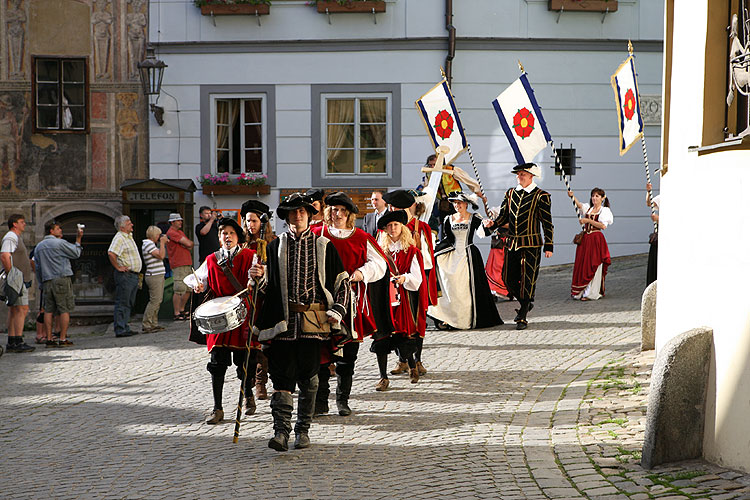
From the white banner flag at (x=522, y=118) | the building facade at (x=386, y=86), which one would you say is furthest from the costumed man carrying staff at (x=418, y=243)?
the building facade at (x=386, y=86)

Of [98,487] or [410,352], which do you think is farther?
[410,352]

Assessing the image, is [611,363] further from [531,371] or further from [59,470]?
[59,470]

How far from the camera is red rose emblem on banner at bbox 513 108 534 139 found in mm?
13312

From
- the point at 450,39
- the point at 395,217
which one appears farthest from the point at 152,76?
the point at 395,217

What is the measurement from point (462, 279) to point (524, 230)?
98cm

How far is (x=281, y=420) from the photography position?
6.73 meters

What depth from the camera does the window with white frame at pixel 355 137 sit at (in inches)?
754

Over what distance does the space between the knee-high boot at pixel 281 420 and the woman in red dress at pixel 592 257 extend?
8935 millimetres

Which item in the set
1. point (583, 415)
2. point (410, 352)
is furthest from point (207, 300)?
point (583, 415)

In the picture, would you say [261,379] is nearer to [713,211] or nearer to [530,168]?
[713,211]

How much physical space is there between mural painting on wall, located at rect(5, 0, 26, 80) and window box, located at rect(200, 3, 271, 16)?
338 centimetres

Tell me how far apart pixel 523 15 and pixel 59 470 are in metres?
14.5

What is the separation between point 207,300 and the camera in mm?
7852

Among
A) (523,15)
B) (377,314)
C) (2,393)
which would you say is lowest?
(2,393)
